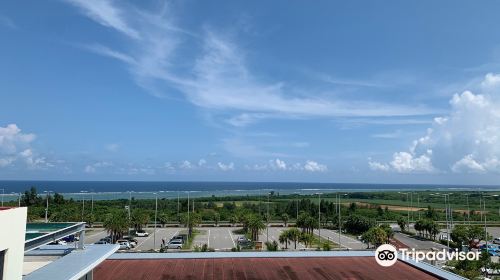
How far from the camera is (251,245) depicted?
121 ft

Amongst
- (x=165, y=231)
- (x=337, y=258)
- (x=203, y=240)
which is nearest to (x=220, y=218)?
(x=165, y=231)

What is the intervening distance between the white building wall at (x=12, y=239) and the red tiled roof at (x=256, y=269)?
8.44 m

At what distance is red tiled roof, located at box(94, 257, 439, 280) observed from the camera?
1614cm

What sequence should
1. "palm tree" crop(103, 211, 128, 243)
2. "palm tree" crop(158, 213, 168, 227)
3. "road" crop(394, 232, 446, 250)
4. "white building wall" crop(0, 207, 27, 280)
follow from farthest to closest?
"palm tree" crop(158, 213, 168, 227), "road" crop(394, 232, 446, 250), "palm tree" crop(103, 211, 128, 243), "white building wall" crop(0, 207, 27, 280)

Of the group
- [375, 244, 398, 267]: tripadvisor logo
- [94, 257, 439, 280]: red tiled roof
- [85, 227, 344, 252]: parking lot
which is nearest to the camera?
[94, 257, 439, 280]: red tiled roof

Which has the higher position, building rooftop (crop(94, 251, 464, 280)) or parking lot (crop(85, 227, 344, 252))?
building rooftop (crop(94, 251, 464, 280))

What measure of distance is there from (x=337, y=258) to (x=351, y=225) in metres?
28.5

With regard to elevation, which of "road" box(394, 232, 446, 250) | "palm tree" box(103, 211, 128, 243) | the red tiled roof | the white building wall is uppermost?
the white building wall

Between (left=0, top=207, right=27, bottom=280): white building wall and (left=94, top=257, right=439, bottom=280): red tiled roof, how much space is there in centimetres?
844

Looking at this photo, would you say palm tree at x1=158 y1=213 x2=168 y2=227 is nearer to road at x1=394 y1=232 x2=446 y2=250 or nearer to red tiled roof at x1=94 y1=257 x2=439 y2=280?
road at x1=394 y1=232 x2=446 y2=250

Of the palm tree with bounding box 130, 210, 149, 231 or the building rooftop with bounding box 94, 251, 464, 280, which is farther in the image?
the palm tree with bounding box 130, 210, 149, 231

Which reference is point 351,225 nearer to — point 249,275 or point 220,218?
point 220,218

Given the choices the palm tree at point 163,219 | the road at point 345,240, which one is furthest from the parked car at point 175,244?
the palm tree at point 163,219

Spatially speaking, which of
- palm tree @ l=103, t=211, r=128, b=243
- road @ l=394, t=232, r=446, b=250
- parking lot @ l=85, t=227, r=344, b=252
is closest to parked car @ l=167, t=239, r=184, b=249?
parking lot @ l=85, t=227, r=344, b=252
